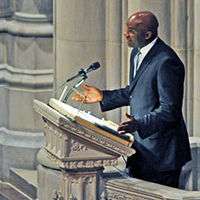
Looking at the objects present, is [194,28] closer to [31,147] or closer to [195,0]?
[195,0]

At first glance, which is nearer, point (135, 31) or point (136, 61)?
point (135, 31)

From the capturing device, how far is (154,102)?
1429cm

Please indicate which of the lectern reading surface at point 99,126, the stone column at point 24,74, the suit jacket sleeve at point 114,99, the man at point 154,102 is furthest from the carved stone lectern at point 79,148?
the stone column at point 24,74

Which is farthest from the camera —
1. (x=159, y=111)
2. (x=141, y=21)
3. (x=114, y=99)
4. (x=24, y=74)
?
(x=24, y=74)

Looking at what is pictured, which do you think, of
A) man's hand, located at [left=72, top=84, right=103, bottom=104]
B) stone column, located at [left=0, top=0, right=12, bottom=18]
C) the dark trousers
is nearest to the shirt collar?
man's hand, located at [left=72, top=84, right=103, bottom=104]

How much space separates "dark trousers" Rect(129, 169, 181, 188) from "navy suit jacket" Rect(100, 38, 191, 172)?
0.05m

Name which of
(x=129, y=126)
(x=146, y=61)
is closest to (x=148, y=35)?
(x=146, y=61)

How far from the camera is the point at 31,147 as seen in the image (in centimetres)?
1911

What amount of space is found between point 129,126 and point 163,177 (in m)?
0.73

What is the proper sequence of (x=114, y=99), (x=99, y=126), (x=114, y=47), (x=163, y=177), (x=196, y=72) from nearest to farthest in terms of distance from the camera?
(x=99, y=126) → (x=163, y=177) → (x=114, y=99) → (x=196, y=72) → (x=114, y=47)

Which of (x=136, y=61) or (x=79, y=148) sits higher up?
(x=136, y=61)

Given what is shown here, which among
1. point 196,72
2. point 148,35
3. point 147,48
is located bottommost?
point 196,72

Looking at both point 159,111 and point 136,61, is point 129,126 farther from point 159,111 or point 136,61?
point 136,61

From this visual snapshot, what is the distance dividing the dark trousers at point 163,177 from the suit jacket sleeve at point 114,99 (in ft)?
1.89
